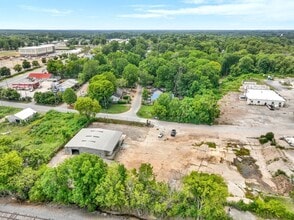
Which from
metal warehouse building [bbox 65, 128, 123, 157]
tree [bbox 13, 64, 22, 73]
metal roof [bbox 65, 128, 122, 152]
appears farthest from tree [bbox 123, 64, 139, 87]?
tree [bbox 13, 64, 22, 73]

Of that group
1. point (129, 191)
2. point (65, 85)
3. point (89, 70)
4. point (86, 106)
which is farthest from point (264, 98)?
point (65, 85)

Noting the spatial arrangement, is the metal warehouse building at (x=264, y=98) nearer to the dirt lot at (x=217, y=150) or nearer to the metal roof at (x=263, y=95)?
the metal roof at (x=263, y=95)

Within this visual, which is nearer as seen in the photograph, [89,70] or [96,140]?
[96,140]

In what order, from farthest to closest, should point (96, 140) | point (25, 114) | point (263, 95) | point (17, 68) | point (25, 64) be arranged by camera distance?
point (25, 64)
point (17, 68)
point (263, 95)
point (25, 114)
point (96, 140)

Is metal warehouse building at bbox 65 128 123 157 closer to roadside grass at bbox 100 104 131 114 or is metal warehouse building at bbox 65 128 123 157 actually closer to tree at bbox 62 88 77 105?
roadside grass at bbox 100 104 131 114

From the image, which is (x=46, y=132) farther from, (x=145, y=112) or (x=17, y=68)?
(x=17, y=68)

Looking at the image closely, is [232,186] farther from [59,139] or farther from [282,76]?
[282,76]
